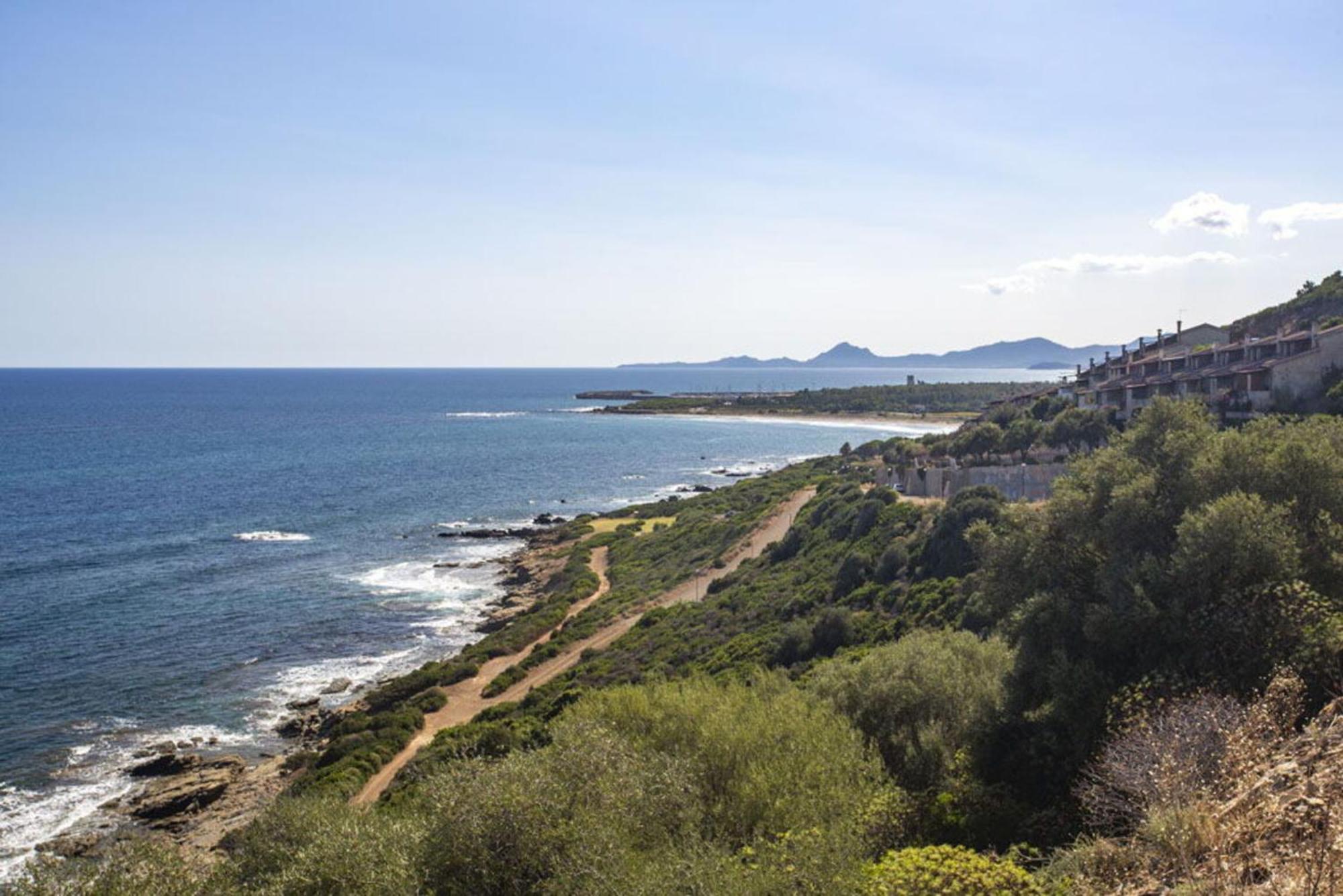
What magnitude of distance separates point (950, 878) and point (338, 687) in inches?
1258

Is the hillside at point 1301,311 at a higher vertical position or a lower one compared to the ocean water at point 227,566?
higher

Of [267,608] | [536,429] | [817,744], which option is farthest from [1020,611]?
[536,429]

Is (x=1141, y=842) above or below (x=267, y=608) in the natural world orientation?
above

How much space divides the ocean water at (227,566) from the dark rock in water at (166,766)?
0.85 m

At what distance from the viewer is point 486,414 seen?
183875 millimetres

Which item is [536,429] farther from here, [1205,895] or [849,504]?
[1205,895]

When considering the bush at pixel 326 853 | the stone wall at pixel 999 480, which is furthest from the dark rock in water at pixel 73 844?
the stone wall at pixel 999 480

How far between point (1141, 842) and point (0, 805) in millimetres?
30216

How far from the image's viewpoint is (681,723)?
16844 mm

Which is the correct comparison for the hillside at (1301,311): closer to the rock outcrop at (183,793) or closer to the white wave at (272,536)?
the rock outcrop at (183,793)

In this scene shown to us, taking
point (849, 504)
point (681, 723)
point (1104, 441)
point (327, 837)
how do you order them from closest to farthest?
point (327, 837) → point (681, 723) → point (1104, 441) → point (849, 504)

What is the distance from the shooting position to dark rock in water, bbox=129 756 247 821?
85.7ft

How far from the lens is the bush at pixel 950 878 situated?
980 cm

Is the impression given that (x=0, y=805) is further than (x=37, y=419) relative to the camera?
No
